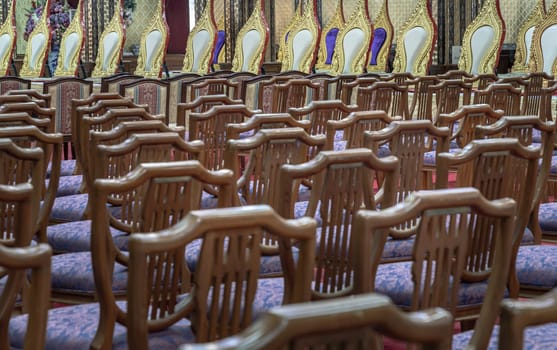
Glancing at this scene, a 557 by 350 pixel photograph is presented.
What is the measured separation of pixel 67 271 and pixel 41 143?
497mm

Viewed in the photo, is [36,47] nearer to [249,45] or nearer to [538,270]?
[249,45]

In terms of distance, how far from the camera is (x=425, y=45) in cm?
816

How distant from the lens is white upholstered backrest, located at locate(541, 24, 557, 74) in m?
7.69

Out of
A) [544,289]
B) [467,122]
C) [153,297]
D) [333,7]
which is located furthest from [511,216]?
[333,7]

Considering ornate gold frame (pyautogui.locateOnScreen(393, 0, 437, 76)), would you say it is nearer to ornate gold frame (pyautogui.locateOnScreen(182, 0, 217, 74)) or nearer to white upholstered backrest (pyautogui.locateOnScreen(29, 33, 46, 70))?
ornate gold frame (pyautogui.locateOnScreen(182, 0, 217, 74))

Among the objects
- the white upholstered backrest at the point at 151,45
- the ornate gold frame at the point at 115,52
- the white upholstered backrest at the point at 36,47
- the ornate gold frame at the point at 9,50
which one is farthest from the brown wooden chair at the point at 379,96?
the ornate gold frame at the point at 9,50

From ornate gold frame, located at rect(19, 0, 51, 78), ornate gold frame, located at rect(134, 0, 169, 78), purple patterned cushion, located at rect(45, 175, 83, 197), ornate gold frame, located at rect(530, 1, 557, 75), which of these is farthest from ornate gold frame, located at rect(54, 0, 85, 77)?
purple patterned cushion, located at rect(45, 175, 83, 197)

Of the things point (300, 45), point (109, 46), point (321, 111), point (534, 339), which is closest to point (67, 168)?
point (321, 111)

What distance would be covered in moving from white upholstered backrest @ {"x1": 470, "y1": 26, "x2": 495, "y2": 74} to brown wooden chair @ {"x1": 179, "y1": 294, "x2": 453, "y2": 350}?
24.2 ft

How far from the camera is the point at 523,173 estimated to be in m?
2.32

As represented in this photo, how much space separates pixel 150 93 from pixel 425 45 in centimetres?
304

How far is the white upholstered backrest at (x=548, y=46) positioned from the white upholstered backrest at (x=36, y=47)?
468cm

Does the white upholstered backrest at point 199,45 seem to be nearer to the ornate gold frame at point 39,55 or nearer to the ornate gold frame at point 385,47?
the ornate gold frame at point 39,55

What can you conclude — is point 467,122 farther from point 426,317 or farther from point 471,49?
point 471,49
